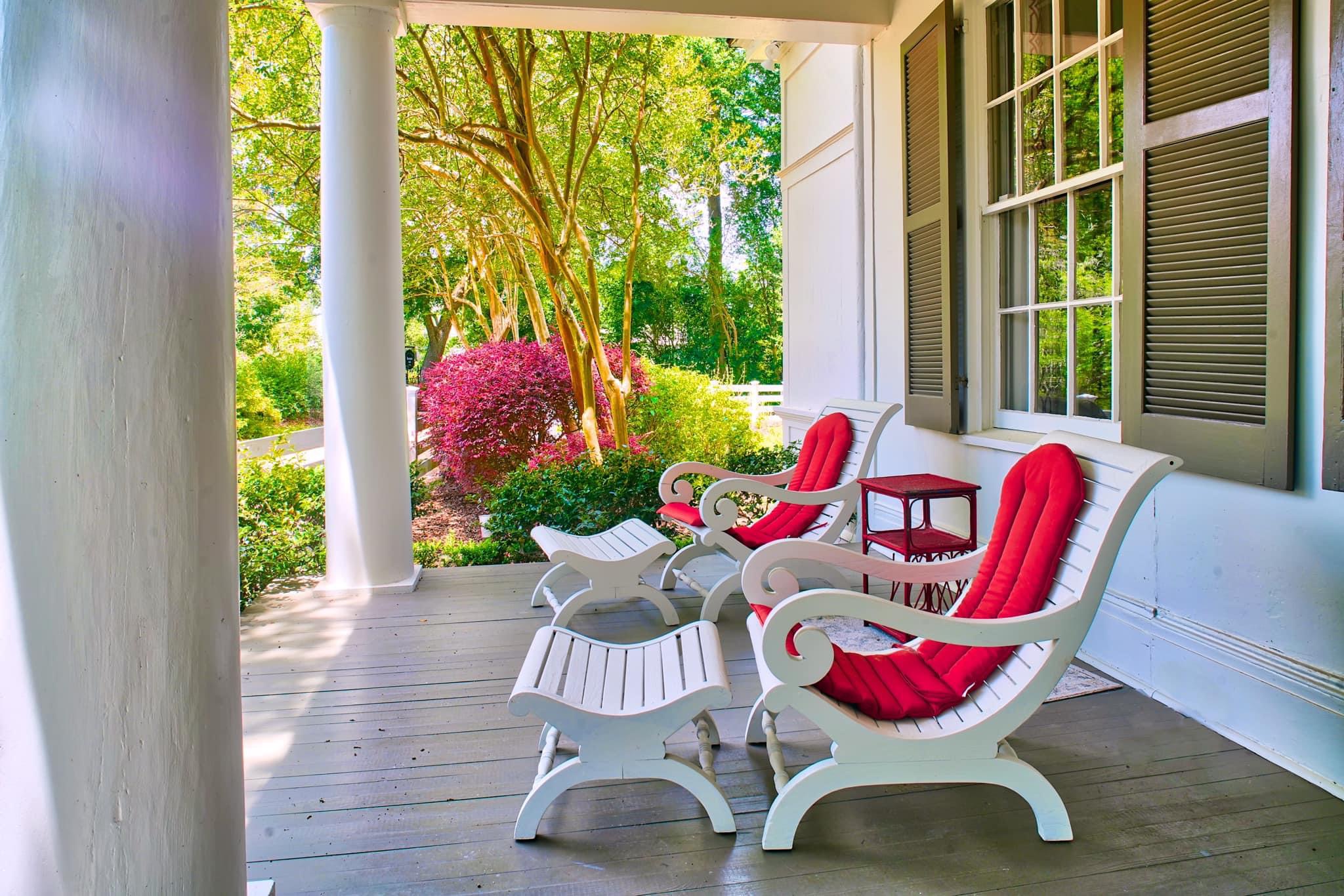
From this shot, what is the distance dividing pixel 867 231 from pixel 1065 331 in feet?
6.59

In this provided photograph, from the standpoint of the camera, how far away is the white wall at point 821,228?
5824 mm

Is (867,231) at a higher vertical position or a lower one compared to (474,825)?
higher

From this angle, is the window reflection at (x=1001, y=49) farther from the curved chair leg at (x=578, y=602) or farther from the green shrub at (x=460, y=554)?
the green shrub at (x=460, y=554)

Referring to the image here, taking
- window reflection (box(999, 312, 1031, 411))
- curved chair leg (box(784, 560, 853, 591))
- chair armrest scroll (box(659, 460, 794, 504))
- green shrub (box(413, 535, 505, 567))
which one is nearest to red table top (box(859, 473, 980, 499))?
curved chair leg (box(784, 560, 853, 591))

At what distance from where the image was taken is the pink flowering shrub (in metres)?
9.18

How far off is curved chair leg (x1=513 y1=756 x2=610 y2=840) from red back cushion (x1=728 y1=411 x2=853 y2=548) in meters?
2.05

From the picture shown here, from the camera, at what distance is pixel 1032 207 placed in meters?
3.96

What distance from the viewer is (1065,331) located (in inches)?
149

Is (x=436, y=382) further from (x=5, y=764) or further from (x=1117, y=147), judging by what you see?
(x=5, y=764)

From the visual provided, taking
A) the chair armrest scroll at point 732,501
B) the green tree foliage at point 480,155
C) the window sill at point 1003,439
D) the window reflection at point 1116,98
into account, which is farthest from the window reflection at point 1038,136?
the green tree foliage at point 480,155

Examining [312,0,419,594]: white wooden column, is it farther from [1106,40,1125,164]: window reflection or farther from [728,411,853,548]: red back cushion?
[1106,40,1125,164]: window reflection

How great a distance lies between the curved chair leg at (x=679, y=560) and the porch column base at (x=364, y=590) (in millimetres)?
1381

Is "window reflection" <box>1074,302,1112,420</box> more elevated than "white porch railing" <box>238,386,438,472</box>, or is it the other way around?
"window reflection" <box>1074,302,1112,420</box>

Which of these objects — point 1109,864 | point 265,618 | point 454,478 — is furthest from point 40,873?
point 454,478
